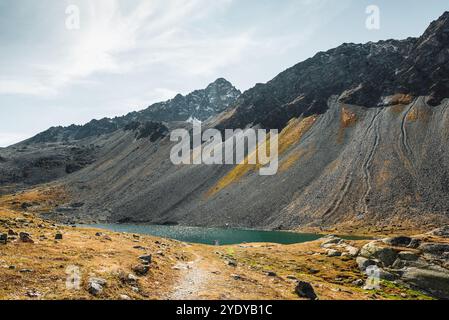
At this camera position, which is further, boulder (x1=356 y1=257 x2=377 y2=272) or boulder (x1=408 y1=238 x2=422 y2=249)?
boulder (x1=408 y1=238 x2=422 y2=249)

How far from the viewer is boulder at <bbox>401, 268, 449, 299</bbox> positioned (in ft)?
155

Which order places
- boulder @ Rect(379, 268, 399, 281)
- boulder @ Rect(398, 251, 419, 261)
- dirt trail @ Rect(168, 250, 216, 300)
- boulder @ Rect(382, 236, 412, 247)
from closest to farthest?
dirt trail @ Rect(168, 250, 216, 300), boulder @ Rect(379, 268, 399, 281), boulder @ Rect(398, 251, 419, 261), boulder @ Rect(382, 236, 412, 247)

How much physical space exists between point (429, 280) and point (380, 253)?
8.13 metres

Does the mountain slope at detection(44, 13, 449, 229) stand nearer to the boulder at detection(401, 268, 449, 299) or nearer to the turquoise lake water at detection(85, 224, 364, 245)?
the turquoise lake water at detection(85, 224, 364, 245)

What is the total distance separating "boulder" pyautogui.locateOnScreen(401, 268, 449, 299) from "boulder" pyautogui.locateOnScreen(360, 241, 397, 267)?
3.80 metres

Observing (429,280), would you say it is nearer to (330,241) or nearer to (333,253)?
(333,253)

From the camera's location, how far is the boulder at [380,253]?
54.4 metres

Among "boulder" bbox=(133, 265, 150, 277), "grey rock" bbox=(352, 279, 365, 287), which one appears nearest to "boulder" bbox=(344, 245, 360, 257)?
"grey rock" bbox=(352, 279, 365, 287)

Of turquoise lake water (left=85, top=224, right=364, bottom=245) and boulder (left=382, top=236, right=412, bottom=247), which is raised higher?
boulder (left=382, top=236, right=412, bottom=247)

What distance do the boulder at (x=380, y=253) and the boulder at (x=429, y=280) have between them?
380cm

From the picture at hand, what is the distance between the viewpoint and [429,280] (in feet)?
159

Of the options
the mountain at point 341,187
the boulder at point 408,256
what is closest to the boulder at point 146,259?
the boulder at point 408,256

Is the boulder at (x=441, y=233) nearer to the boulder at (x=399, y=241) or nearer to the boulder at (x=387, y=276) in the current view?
the boulder at (x=399, y=241)

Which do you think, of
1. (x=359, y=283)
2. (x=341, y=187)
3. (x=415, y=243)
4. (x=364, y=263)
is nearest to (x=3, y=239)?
(x=359, y=283)
